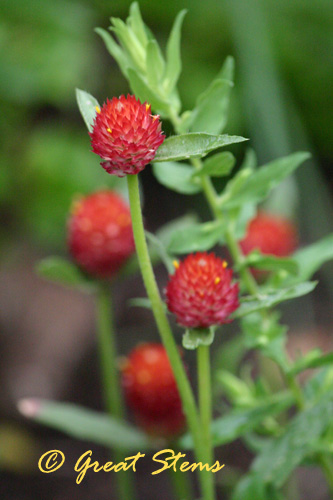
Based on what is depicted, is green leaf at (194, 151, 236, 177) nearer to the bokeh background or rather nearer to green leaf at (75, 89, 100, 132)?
green leaf at (75, 89, 100, 132)

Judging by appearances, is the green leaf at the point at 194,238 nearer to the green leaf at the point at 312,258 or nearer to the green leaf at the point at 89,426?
the green leaf at the point at 312,258

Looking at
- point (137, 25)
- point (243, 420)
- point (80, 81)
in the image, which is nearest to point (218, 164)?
point (137, 25)

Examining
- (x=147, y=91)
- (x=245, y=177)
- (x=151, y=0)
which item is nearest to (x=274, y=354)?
(x=245, y=177)

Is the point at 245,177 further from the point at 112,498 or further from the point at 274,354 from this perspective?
the point at 112,498

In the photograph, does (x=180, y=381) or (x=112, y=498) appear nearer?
(x=180, y=381)

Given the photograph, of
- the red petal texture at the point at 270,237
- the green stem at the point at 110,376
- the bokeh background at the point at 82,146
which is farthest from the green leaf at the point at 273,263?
the bokeh background at the point at 82,146

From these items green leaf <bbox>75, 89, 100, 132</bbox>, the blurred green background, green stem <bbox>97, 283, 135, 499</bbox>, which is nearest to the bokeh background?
the blurred green background
